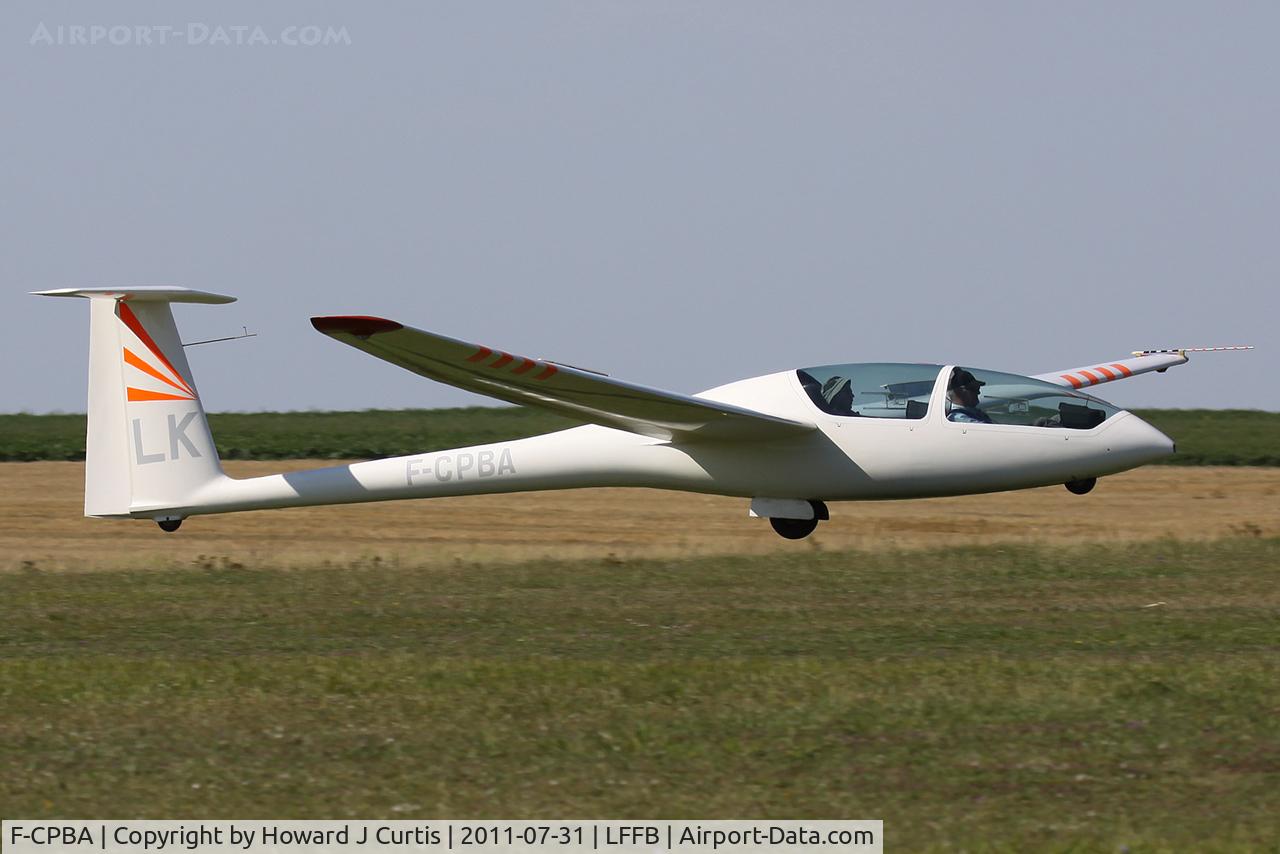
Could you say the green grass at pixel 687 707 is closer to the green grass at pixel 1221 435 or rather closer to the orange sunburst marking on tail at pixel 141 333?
the orange sunburst marking on tail at pixel 141 333

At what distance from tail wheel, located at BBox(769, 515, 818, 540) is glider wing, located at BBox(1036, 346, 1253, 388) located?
399cm

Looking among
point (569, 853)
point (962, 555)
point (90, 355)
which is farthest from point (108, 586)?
point (569, 853)

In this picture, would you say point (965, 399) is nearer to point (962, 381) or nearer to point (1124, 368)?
point (962, 381)

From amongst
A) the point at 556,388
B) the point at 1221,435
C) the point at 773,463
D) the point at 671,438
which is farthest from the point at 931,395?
the point at 1221,435

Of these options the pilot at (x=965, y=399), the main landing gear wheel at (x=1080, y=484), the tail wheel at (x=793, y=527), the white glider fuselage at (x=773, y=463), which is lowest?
the tail wheel at (x=793, y=527)

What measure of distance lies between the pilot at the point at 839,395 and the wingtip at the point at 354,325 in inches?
190

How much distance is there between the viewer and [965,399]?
47.1 feet

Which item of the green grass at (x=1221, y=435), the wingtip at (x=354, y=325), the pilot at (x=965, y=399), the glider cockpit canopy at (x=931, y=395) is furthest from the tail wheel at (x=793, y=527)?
the green grass at (x=1221, y=435)

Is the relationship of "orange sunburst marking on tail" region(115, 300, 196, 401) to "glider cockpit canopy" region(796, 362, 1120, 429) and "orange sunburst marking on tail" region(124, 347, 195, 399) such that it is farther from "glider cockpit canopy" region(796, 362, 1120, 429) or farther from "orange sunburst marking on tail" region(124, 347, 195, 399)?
"glider cockpit canopy" region(796, 362, 1120, 429)

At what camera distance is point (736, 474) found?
49.6ft

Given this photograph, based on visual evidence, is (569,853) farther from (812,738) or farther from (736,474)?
(736,474)

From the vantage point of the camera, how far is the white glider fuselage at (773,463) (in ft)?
46.7

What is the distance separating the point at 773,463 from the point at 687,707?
20.8 ft

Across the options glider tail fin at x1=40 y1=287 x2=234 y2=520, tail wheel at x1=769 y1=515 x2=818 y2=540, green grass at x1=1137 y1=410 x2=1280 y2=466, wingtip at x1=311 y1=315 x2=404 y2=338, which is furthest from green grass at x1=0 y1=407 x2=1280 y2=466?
wingtip at x1=311 y1=315 x2=404 y2=338
